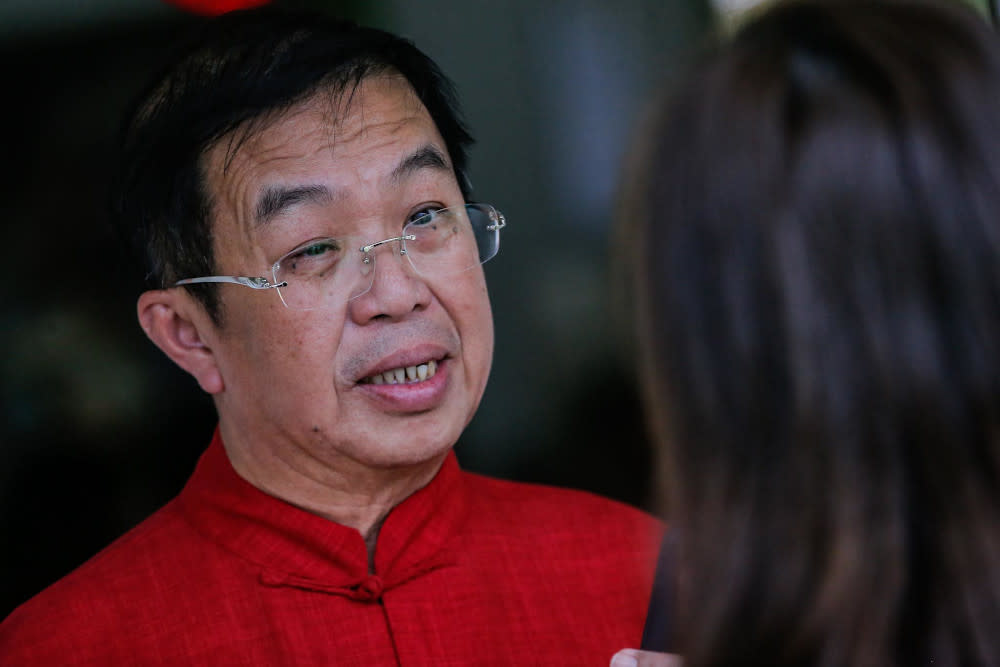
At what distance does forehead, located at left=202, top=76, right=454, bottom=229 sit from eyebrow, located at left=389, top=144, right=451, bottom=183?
0.04 ft

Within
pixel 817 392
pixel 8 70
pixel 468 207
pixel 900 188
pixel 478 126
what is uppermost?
pixel 8 70

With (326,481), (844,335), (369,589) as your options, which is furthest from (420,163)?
(844,335)

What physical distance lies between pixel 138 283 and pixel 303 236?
67 centimetres

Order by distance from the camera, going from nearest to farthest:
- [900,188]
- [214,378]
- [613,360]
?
[900,188]
[214,378]
[613,360]

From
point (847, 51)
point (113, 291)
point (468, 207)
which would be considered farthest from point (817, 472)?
point (113, 291)

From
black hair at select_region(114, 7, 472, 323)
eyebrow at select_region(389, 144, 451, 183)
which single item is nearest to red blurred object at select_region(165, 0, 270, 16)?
black hair at select_region(114, 7, 472, 323)

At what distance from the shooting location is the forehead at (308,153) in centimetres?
198

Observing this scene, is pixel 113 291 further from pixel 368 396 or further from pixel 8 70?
pixel 368 396

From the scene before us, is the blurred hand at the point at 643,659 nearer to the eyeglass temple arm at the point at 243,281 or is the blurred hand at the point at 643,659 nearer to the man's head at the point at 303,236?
the man's head at the point at 303,236

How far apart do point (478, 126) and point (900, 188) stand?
6.49ft

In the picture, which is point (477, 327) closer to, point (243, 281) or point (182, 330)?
point (243, 281)

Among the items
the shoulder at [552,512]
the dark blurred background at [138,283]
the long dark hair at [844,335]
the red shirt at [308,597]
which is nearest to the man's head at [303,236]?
the red shirt at [308,597]

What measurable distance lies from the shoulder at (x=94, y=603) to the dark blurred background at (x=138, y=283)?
0.46 metres

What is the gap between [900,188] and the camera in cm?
93
